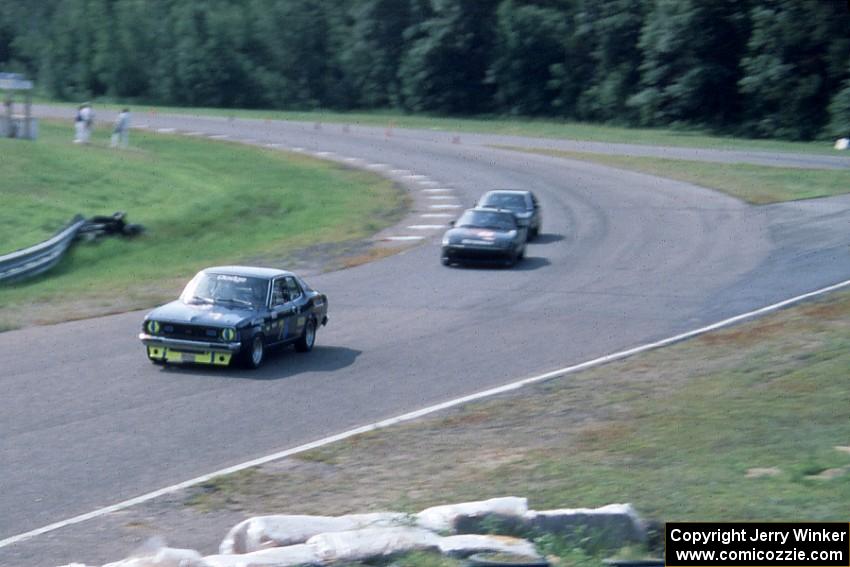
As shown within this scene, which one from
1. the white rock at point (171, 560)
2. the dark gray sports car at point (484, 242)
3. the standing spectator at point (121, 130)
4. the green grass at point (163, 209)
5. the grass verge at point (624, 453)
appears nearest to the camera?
the white rock at point (171, 560)

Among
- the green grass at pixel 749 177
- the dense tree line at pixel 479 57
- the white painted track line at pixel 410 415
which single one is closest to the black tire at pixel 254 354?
the white painted track line at pixel 410 415

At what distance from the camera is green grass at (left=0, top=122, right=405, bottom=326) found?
2433cm

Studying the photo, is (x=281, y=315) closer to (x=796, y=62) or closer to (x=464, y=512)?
(x=464, y=512)

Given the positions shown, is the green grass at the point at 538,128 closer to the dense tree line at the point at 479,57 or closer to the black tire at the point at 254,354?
the dense tree line at the point at 479,57

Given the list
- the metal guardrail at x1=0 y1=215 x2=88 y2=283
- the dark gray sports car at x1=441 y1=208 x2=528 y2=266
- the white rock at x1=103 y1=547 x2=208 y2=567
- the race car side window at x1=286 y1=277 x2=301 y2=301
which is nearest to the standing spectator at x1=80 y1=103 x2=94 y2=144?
the metal guardrail at x1=0 y1=215 x2=88 y2=283

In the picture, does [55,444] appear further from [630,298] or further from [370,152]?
[370,152]

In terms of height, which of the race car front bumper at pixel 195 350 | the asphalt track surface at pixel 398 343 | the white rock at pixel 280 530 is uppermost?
the white rock at pixel 280 530

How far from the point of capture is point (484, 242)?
1018 inches

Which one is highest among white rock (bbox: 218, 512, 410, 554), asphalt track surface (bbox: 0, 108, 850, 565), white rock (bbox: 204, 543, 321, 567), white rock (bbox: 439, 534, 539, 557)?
white rock (bbox: 439, 534, 539, 557)

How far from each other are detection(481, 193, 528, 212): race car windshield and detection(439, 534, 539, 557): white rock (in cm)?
2309

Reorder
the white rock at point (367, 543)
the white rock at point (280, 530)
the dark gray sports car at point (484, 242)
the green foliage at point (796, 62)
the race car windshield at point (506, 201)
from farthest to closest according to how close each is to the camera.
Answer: the green foliage at point (796, 62) < the race car windshield at point (506, 201) < the dark gray sports car at point (484, 242) < the white rock at point (280, 530) < the white rock at point (367, 543)

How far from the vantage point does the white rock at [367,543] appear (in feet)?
23.5

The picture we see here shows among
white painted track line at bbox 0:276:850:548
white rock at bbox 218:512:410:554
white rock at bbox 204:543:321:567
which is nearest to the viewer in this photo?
white rock at bbox 204:543:321:567

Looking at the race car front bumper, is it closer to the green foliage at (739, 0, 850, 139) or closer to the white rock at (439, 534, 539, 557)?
the white rock at (439, 534, 539, 557)
